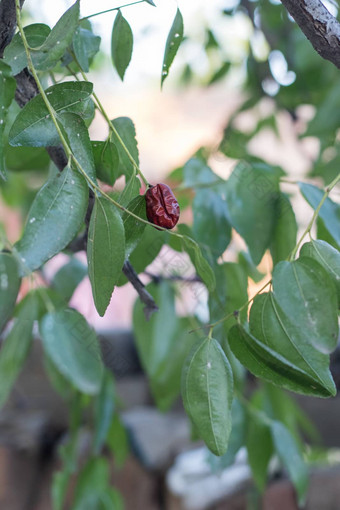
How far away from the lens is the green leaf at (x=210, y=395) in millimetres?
302

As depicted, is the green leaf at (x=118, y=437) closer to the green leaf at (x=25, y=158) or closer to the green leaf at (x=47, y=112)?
the green leaf at (x=25, y=158)

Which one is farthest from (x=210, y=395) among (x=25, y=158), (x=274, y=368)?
(x=25, y=158)

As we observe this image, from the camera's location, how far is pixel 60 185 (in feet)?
0.89

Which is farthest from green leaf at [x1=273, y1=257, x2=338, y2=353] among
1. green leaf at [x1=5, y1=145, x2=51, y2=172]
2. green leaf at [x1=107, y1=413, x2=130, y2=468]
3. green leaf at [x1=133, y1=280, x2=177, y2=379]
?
green leaf at [x1=107, y1=413, x2=130, y2=468]

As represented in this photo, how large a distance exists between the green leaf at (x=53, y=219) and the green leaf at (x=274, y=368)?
96 millimetres

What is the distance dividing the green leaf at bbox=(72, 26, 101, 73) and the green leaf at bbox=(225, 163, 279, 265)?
15cm

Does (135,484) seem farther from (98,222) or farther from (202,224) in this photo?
(98,222)

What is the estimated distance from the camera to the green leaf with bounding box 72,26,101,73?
1.11 ft

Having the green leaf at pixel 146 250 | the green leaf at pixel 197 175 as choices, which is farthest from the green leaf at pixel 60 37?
the green leaf at pixel 197 175

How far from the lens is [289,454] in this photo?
2.08ft

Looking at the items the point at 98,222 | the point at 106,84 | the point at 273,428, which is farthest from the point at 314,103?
the point at 106,84

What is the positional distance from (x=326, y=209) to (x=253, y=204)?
0.06 metres

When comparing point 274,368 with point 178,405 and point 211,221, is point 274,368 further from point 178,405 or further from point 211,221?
point 178,405

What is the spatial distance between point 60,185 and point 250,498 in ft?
2.48
